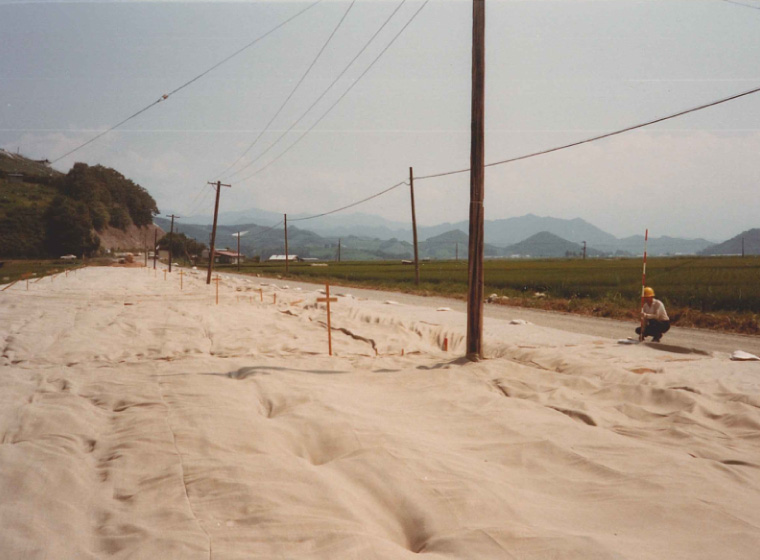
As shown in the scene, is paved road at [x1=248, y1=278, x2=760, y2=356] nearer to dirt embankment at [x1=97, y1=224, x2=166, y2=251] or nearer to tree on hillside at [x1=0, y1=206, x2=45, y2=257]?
tree on hillside at [x1=0, y1=206, x2=45, y2=257]

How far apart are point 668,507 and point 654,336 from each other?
721 centimetres

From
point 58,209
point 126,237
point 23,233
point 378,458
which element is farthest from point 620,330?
point 126,237

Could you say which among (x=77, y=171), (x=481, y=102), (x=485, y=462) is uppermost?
(x=77, y=171)

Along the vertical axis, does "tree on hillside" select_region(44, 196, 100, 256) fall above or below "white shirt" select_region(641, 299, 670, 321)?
above

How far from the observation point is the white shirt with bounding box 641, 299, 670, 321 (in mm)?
9430

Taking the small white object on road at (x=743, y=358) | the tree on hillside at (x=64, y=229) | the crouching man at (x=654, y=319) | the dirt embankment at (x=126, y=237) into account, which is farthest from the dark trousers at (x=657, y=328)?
the dirt embankment at (x=126, y=237)

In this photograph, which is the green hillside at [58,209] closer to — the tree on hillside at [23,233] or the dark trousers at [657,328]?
the tree on hillside at [23,233]

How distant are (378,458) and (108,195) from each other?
359ft

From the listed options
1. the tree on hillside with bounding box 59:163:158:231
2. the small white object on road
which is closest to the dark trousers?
the small white object on road

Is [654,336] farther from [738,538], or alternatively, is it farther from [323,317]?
[738,538]

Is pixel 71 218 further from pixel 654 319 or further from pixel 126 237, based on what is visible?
pixel 654 319

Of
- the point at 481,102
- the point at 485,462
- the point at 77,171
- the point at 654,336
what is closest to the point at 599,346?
the point at 654,336

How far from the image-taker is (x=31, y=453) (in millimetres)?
3457

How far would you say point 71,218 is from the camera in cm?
Result: 5712
